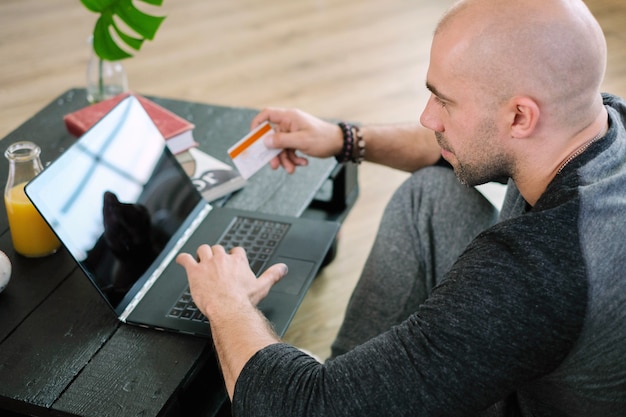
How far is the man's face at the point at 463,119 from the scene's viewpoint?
114 cm

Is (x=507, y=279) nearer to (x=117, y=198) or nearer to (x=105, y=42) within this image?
(x=117, y=198)

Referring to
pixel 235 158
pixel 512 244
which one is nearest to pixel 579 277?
pixel 512 244

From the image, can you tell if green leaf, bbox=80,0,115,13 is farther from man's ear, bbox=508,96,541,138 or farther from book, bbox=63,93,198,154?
man's ear, bbox=508,96,541,138

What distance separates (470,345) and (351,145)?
0.77 meters

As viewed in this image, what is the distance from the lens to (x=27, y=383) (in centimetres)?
114

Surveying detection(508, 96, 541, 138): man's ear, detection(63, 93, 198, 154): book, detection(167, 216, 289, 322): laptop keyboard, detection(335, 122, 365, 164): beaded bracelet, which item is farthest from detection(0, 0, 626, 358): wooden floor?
detection(508, 96, 541, 138): man's ear

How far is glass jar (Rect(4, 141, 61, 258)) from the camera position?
1.35 m

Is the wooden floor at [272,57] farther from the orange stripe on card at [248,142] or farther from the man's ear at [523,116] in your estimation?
the man's ear at [523,116]

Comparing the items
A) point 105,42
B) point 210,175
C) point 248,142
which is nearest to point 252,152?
point 248,142

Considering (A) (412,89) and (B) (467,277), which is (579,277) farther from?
(A) (412,89)

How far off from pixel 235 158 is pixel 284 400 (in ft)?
2.03

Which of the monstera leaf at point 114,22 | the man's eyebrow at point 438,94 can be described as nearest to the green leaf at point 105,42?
the monstera leaf at point 114,22

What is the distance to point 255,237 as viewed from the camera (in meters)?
1.48

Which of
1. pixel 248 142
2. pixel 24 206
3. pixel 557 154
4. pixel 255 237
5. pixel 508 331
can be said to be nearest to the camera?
pixel 508 331
